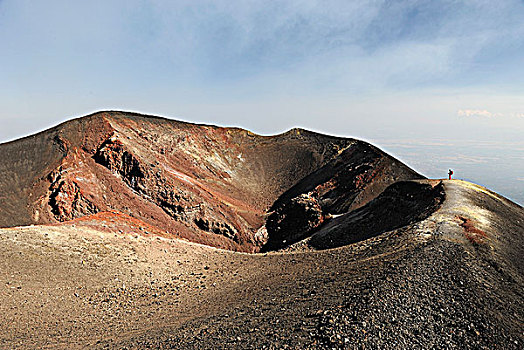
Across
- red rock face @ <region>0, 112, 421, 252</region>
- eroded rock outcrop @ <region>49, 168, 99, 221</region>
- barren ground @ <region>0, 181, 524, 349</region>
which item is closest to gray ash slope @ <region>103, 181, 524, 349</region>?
barren ground @ <region>0, 181, 524, 349</region>

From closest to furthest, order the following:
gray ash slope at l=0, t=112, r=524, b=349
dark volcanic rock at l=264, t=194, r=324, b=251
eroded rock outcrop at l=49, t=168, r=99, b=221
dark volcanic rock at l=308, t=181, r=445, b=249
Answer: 1. gray ash slope at l=0, t=112, r=524, b=349
2. dark volcanic rock at l=308, t=181, r=445, b=249
3. eroded rock outcrop at l=49, t=168, r=99, b=221
4. dark volcanic rock at l=264, t=194, r=324, b=251

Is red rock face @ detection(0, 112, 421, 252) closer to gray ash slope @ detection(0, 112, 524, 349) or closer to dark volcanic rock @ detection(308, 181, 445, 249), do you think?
gray ash slope @ detection(0, 112, 524, 349)

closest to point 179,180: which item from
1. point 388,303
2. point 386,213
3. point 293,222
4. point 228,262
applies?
point 293,222

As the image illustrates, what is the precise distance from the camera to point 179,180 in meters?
36.1

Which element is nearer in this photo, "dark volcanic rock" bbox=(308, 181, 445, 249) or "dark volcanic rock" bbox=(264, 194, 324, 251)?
"dark volcanic rock" bbox=(308, 181, 445, 249)

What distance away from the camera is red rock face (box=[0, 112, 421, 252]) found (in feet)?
87.2

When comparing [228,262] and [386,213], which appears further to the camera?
[386,213]

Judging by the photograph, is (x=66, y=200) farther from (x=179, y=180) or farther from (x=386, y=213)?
(x=386, y=213)

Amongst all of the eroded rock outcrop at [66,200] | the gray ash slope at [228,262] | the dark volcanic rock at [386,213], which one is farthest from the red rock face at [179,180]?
the dark volcanic rock at [386,213]

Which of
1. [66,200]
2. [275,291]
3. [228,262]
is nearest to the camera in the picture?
[275,291]

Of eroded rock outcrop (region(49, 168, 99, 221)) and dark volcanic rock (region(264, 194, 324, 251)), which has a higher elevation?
eroded rock outcrop (region(49, 168, 99, 221))

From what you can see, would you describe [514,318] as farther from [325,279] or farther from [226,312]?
[226,312]

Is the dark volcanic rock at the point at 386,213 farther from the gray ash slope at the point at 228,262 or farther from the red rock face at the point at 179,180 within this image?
the red rock face at the point at 179,180

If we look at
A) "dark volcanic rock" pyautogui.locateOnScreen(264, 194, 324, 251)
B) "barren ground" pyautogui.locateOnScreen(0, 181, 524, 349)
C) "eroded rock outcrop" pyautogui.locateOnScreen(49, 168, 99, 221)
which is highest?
"eroded rock outcrop" pyautogui.locateOnScreen(49, 168, 99, 221)
